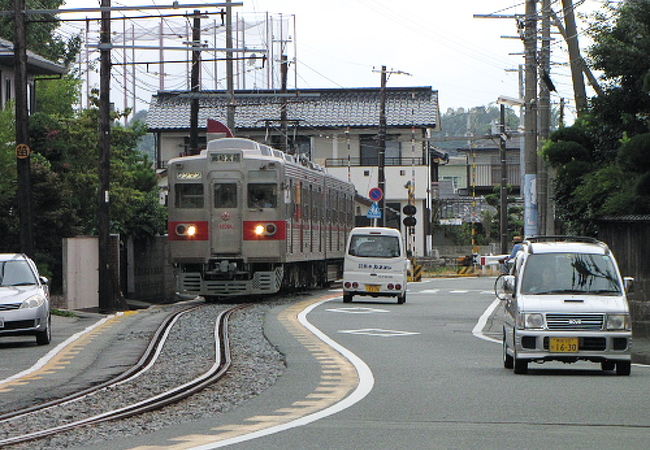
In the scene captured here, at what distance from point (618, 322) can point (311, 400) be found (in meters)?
4.50

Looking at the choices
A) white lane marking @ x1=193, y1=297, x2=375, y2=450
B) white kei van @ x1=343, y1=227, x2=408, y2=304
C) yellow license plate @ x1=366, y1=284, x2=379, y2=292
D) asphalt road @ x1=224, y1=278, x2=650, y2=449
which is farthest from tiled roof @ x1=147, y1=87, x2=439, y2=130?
white lane marking @ x1=193, y1=297, x2=375, y2=450

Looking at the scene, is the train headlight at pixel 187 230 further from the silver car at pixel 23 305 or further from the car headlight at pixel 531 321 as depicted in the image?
the car headlight at pixel 531 321

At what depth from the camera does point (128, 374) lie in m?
16.0

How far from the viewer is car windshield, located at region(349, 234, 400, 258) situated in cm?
3366

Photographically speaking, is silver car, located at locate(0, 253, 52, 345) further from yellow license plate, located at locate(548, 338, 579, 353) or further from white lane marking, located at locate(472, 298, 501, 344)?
yellow license plate, located at locate(548, 338, 579, 353)

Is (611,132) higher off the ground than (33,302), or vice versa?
(611,132)

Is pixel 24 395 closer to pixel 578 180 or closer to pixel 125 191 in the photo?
pixel 578 180

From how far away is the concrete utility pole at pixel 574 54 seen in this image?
99.1 feet

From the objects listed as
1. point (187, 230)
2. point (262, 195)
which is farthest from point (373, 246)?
point (187, 230)

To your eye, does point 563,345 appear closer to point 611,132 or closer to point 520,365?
point 520,365

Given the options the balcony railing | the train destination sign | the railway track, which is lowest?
the railway track

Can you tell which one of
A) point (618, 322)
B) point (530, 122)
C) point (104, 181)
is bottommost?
point (618, 322)

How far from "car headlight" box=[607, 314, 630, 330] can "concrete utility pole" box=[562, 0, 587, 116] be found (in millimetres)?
14968

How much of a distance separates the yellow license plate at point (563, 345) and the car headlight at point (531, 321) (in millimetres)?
227
